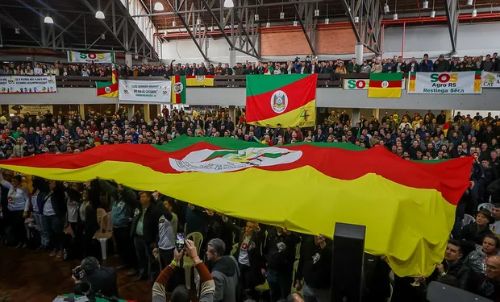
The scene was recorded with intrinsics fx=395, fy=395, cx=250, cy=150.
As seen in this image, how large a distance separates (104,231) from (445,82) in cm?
1098

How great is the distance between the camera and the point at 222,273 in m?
3.80

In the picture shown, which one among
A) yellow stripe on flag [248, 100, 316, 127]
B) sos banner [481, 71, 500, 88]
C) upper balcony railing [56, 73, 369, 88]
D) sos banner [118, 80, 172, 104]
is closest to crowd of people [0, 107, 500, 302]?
sos banner [481, 71, 500, 88]

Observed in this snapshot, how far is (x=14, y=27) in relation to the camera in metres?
21.5

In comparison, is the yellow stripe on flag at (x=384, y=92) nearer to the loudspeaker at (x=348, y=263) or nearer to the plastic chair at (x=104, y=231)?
the plastic chair at (x=104, y=231)

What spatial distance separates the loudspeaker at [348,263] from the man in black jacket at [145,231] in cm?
338

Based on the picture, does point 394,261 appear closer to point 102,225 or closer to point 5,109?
point 102,225

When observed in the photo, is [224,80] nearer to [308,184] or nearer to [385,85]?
[385,85]

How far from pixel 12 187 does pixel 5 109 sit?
1724cm

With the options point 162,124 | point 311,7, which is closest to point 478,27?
point 311,7

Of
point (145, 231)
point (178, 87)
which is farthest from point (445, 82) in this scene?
point (145, 231)

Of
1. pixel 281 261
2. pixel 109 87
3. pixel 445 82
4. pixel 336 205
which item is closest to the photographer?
pixel 336 205

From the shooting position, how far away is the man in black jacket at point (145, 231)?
18.8 feet

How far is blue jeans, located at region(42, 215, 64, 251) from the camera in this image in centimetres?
682

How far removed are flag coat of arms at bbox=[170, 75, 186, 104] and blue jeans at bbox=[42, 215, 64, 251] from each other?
10165mm
